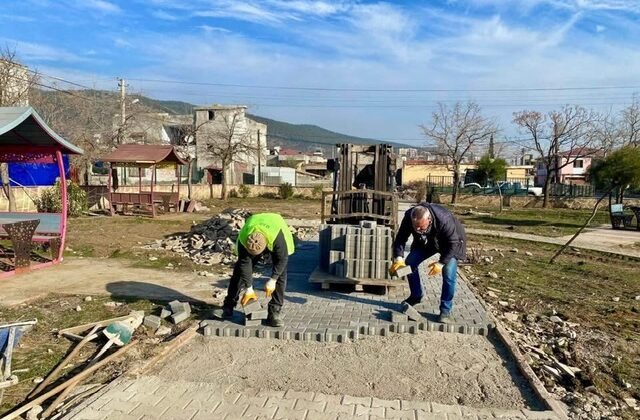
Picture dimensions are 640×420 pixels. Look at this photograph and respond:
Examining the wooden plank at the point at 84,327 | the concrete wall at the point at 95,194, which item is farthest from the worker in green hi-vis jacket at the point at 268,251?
the concrete wall at the point at 95,194

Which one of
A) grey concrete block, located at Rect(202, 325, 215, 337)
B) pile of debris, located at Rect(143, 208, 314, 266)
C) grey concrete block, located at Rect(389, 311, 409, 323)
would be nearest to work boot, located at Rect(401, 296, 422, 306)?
grey concrete block, located at Rect(389, 311, 409, 323)

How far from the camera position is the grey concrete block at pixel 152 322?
18.8 feet

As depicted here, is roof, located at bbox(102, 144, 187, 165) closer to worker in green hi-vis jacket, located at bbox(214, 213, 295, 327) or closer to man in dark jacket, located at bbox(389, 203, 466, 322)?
worker in green hi-vis jacket, located at bbox(214, 213, 295, 327)

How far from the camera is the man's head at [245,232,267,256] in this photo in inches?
208

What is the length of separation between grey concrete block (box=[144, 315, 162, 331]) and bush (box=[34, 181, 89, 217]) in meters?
14.5

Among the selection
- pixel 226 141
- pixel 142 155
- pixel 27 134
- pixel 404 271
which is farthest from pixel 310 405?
pixel 226 141

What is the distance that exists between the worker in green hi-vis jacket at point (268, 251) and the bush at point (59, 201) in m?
15.2

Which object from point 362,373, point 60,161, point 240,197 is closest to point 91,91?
point 240,197

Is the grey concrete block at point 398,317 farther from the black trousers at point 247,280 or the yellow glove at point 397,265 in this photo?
the black trousers at point 247,280

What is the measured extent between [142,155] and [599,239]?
17664 mm

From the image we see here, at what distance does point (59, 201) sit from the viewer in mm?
18562

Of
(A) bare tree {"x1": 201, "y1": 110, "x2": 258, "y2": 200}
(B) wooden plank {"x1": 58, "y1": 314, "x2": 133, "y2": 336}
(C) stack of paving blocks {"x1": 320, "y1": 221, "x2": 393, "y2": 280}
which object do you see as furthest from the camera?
(A) bare tree {"x1": 201, "y1": 110, "x2": 258, "y2": 200}

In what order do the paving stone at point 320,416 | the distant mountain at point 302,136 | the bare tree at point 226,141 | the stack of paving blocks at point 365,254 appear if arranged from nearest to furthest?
the paving stone at point 320,416 < the stack of paving blocks at point 365,254 < the bare tree at point 226,141 < the distant mountain at point 302,136

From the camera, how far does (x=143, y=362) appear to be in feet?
15.2
